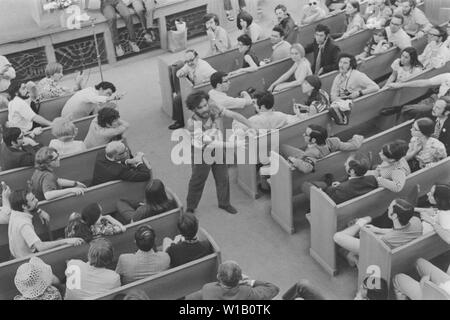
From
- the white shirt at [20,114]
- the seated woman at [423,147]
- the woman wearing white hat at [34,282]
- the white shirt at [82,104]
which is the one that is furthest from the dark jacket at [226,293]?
the white shirt at [20,114]

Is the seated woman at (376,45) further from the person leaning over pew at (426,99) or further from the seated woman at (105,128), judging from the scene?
the seated woman at (105,128)

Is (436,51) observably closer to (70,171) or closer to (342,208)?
(342,208)

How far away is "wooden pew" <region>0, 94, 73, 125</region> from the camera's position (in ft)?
22.7

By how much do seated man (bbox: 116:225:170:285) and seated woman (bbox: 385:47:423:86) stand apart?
3.42 metres

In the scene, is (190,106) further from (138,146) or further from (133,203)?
(138,146)

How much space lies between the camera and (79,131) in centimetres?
664

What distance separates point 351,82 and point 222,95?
4.25ft

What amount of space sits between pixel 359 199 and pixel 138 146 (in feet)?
10.0

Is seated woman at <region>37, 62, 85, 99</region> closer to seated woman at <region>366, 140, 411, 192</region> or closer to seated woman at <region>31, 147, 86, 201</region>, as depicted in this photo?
seated woman at <region>31, 147, 86, 201</region>

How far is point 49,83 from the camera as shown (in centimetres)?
711

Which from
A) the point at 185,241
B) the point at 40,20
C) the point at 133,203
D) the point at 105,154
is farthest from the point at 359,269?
the point at 40,20

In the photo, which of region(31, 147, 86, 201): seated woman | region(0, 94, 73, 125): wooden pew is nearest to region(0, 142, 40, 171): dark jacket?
region(31, 147, 86, 201): seated woman

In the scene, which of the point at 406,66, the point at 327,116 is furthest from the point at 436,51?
the point at 327,116

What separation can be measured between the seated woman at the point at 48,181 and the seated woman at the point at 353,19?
397 centimetres
